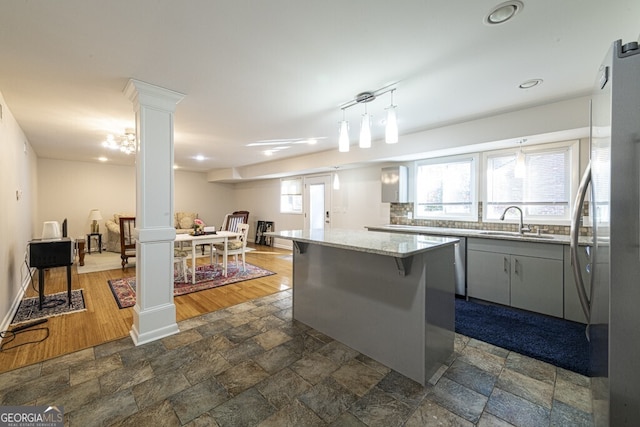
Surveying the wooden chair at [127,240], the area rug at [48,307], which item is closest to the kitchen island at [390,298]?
the area rug at [48,307]

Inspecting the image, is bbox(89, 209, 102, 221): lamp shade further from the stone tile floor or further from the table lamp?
the stone tile floor

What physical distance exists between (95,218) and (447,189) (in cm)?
787

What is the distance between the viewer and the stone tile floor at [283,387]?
5.11 feet

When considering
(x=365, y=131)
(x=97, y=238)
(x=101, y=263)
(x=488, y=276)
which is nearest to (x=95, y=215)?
(x=97, y=238)

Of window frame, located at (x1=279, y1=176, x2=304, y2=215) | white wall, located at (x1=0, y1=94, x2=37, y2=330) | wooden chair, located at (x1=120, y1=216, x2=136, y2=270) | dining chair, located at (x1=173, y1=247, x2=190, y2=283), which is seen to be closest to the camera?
white wall, located at (x1=0, y1=94, x2=37, y2=330)

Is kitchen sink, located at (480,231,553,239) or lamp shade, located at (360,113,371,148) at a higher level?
lamp shade, located at (360,113,371,148)

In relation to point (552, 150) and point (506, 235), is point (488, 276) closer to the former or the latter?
point (506, 235)

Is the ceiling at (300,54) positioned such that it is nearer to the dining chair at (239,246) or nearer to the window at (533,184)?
the window at (533,184)

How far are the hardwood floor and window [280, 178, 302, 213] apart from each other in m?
2.31

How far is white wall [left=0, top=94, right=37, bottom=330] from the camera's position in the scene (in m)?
2.62

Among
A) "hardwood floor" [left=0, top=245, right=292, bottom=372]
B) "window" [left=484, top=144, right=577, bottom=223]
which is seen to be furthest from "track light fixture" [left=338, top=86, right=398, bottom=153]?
"hardwood floor" [left=0, top=245, right=292, bottom=372]

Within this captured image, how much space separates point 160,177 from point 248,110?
124 centimetres

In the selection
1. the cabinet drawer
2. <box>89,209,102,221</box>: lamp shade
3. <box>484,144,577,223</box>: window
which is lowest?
the cabinet drawer

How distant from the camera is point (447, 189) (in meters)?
4.22
